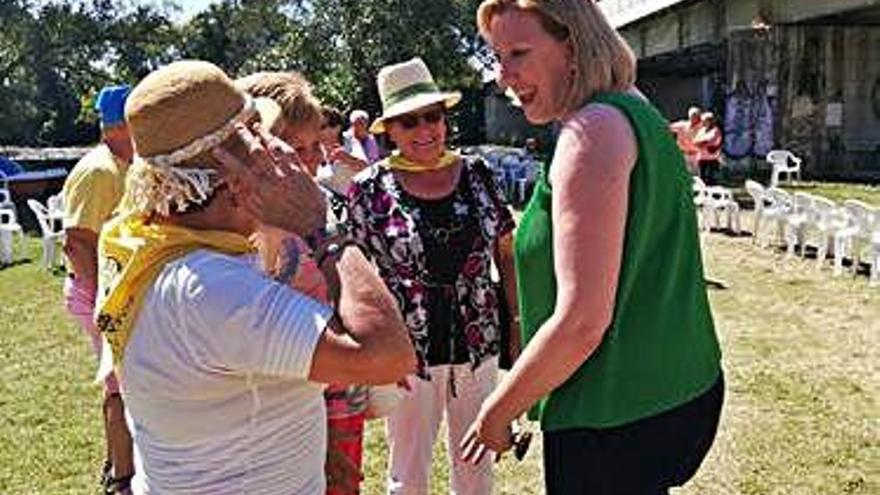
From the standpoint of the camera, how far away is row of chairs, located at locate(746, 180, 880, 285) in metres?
12.2

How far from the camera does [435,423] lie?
419 cm

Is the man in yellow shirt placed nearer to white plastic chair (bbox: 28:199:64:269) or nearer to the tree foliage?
white plastic chair (bbox: 28:199:64:269)

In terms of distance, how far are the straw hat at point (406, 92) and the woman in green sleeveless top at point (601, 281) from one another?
1603 mm

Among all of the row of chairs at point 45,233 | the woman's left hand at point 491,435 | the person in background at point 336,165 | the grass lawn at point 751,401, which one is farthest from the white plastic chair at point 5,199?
the woman's left hand at point 491,435

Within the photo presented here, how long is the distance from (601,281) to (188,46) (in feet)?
179

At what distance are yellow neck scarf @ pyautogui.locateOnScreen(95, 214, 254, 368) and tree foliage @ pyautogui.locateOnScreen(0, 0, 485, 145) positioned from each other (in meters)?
28.1

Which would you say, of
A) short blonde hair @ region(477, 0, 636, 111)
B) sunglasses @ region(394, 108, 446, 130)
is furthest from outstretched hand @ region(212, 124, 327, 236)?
sunglasses @ region(394, 108, 446, 130)

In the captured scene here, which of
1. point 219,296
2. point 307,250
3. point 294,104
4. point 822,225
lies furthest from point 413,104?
point 822,225

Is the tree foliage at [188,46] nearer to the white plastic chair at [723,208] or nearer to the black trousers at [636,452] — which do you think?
the white plastic chair at [723,208]

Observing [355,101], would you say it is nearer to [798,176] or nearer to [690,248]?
[798,176]

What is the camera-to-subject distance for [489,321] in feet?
13.4

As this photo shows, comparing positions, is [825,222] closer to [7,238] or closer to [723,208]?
[723,208]

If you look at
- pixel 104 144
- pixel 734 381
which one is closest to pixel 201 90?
pixel 104 144

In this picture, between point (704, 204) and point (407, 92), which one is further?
point (704, 204)
